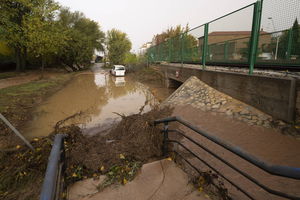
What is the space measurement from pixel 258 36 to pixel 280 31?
127 centimetres

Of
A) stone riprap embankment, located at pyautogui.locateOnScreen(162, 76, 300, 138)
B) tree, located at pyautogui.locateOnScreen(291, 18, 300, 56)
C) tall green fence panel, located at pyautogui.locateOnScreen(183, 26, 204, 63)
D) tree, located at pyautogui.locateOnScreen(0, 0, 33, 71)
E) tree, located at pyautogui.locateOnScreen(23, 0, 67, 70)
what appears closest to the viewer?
stone riprap embankment, located at pyautogui.locateOnScreen(162, 76, 300, 138)

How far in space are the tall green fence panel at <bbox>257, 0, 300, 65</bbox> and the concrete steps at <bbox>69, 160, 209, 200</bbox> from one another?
482cm

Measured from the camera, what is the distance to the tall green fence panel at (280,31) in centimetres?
448

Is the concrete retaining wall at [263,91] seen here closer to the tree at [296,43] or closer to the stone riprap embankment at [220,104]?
the stone riprap embankment at [220,104]

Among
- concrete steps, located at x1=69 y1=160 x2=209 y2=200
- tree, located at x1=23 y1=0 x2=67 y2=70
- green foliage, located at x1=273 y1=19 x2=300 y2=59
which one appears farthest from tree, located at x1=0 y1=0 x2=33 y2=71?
green foliage, located at x1=273 y1=19 x2=300 y2=59

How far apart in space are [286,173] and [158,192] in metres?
1.36

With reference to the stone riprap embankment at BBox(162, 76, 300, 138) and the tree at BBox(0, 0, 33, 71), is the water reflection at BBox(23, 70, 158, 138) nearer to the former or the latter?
the stone riprap embankment at BBox(162, 76, 300, 138)

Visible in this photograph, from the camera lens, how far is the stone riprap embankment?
4.26 metres

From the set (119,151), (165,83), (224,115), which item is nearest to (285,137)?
(224,115)

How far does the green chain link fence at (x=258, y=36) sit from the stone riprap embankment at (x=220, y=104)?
1.26m

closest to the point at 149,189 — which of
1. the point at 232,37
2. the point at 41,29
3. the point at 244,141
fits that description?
the point at 244,141

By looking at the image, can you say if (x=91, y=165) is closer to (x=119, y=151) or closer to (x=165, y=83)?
(x=119, y=151)

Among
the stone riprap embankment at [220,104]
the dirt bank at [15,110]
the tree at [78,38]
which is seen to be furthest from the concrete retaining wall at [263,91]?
the tree at [78,38]

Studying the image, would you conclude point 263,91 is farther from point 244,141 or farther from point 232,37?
point 232,37
